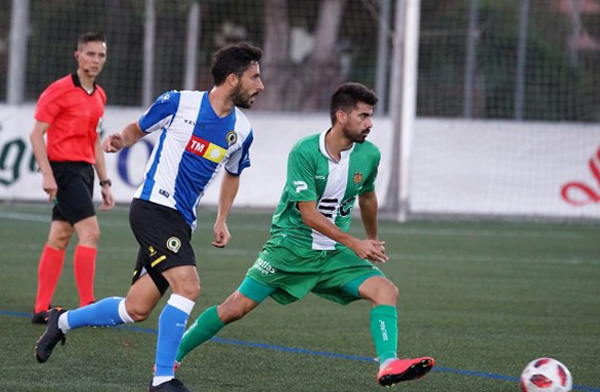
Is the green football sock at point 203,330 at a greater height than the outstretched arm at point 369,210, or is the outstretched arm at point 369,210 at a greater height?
the outstretched arm at point 369,210

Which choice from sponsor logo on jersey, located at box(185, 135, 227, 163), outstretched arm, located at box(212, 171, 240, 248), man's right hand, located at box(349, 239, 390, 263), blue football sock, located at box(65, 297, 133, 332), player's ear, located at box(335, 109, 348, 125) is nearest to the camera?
man's right hand, located at box(349, 239, 390, 263)

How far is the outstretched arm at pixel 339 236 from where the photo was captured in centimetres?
620

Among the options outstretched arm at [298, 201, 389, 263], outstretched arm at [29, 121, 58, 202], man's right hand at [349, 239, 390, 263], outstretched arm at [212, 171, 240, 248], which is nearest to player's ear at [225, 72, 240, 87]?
outstretched arm at [212, 171, 240, 248]

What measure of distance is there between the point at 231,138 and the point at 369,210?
0.95 m

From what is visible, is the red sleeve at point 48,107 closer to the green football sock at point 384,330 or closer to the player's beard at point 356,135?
the player's beard at point 356,135

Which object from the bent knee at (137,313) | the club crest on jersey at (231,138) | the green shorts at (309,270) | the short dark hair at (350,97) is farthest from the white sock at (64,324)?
the short dark hair at (350,97)

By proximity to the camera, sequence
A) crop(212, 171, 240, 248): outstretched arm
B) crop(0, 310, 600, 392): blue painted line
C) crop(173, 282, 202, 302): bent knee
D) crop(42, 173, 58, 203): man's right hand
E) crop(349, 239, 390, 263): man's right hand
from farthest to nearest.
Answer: crop(42, 173, 58, 203): man's right hand → crop(0, 310, 600, 392): blue painted line → crop(212, 171, 240, 248): outstretched arm → crop(349, 239, 390, 263): man's right hand → crop(173, 282, 202, 302): bent knee

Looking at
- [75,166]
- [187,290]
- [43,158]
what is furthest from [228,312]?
[75,166]

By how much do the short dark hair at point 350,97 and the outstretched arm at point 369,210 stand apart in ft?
1.58

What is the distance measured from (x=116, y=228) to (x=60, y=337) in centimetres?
905

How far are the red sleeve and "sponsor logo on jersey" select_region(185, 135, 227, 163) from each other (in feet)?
8.11

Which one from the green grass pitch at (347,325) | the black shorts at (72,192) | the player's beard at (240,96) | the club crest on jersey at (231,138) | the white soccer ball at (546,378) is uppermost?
the player's beard at (240,96)

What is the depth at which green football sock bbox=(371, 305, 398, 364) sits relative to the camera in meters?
6.21

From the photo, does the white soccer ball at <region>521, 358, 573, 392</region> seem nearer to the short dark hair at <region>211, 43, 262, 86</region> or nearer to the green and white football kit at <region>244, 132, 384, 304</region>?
the green and white football kit at <region>244, 132, 384, 304</region>
